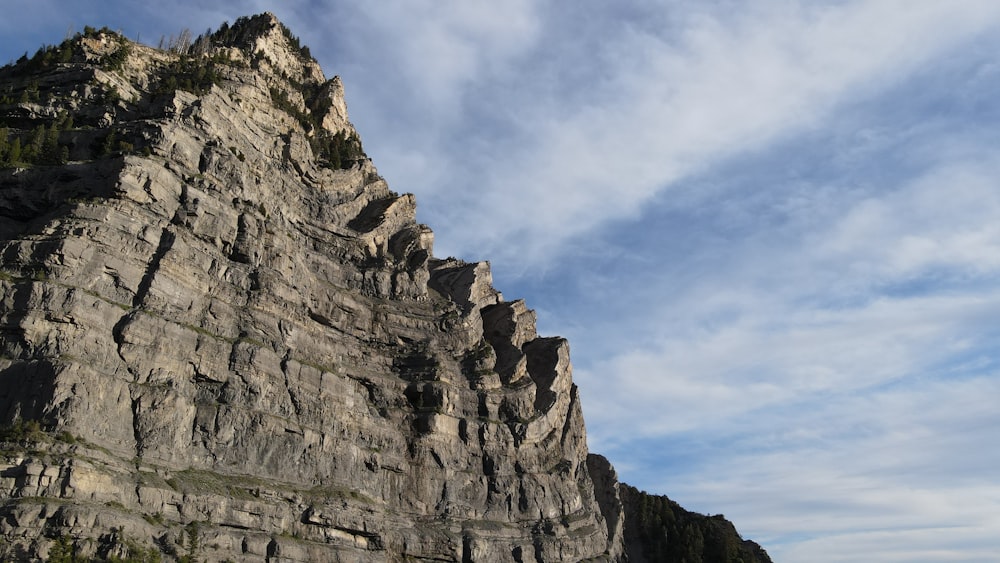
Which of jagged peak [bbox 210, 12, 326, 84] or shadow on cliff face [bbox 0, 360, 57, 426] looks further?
jagged peak [bbox 210, 12, 326, 84]

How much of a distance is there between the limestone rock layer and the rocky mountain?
9.2 inches

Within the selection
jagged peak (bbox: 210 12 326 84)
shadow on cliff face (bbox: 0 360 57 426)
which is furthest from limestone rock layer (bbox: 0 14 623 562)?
jagged peak (bbox: 210 12 326 84)

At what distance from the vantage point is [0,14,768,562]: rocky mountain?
2249 inches

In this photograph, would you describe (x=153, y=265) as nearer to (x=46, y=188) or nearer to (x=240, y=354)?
(x=240, y=354)

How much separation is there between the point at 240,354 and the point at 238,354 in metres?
0.19

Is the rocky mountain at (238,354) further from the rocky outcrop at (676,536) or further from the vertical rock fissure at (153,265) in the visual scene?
the rocky outcrop at (676,536)

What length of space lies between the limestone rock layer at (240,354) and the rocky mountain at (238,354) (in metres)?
0.23

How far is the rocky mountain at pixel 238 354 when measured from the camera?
57125 millimetres

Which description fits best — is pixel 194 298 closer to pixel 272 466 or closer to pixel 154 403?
pixel 154 403

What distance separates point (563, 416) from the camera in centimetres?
10512

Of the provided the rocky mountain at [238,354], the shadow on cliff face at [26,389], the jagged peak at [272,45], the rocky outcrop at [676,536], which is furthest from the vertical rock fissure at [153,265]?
the rocky outcrop at [676,536]

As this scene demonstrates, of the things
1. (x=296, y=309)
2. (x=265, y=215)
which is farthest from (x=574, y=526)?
(x=265, y=215)

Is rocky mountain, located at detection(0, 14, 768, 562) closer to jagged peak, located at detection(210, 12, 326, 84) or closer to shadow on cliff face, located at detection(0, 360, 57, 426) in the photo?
shadow on cliff face, located at detection(0, 360, 57, 426)

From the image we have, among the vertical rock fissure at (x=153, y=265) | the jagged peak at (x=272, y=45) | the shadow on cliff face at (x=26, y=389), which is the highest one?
the jagged peak at (x=272, y=45)
